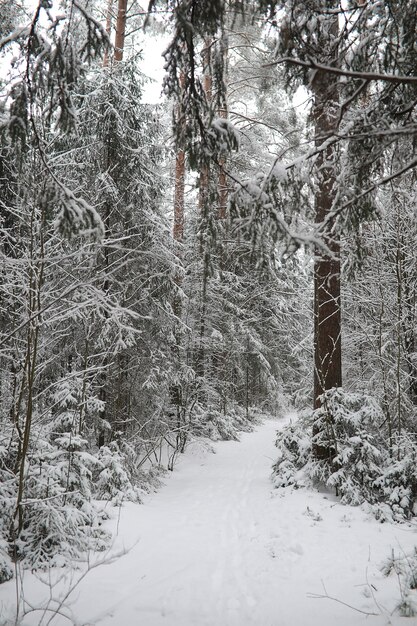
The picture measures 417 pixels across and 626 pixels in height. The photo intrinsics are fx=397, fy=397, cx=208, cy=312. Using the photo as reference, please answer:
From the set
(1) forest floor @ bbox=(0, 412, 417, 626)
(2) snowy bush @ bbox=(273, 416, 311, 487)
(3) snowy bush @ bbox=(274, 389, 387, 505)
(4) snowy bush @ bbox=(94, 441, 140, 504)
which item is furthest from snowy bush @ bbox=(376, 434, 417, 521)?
(4) snowy bush @ bbox=(94, 441, 140, 504)

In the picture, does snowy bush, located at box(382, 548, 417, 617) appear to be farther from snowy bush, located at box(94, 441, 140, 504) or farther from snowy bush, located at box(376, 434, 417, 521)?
snowy bush, located at box(94, 441, 140, 504)

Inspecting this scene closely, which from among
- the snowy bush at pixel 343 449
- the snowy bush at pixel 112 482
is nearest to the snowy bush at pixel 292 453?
the snowy bush at pixel 343 449

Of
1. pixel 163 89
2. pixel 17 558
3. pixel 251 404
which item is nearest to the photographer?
pixel 163 89

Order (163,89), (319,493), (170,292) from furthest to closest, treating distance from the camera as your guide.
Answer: (170,292) → (319,493) → (163,89)

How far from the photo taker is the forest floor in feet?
11.3

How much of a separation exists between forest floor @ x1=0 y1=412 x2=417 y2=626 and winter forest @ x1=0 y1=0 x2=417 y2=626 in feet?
0.11

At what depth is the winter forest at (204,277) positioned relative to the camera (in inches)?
125

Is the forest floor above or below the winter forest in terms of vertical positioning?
below

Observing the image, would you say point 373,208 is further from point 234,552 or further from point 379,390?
point 379,390

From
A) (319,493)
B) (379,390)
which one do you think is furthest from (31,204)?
(379,390)

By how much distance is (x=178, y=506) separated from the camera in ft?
22.3

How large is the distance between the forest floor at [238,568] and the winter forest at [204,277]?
3 cm

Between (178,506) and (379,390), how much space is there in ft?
14.2

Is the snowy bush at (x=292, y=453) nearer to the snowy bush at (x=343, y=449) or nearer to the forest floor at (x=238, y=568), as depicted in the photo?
the snowy bush at (x=343, y=449)
